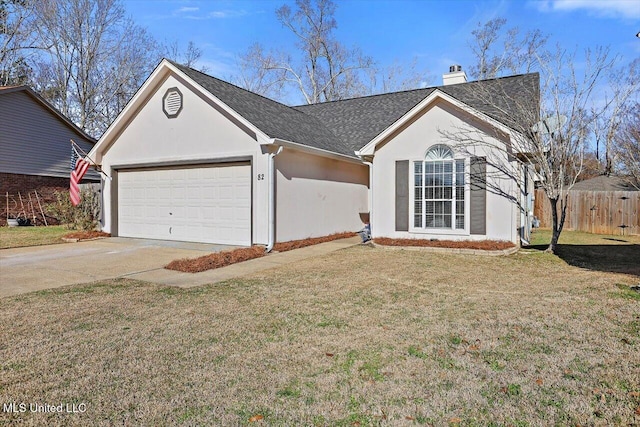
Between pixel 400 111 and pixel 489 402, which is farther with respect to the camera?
pixel 400 111

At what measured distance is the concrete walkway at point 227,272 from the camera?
7176 mm

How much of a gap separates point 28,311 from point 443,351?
17.1 ft

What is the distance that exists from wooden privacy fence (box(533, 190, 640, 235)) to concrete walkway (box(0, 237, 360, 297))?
11.2m

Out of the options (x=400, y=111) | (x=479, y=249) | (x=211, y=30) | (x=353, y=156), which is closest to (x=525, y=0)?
(x=400, y=111)

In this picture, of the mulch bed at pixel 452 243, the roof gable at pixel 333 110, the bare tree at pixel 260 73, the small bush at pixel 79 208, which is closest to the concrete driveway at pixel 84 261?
the small bush at pixel 79 208

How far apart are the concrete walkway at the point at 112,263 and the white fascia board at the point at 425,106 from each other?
3.09 meters

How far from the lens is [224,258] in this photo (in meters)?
9.03

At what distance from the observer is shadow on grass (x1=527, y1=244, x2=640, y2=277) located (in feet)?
27.0

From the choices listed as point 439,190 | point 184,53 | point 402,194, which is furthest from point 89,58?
point 439,190

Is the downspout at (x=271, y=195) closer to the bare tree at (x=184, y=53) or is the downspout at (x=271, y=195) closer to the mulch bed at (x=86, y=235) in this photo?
the mulch bed at (x=86, y=235)

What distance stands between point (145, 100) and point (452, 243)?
1063 cm

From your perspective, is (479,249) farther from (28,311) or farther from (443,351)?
(28,311)

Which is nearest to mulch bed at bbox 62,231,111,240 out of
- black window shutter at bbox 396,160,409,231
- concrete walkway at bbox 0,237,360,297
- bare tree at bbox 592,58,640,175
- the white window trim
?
concrete walkway at bbox 0,237,360,297

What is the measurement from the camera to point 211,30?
21.4 metres
